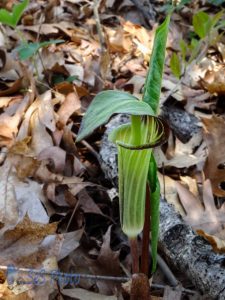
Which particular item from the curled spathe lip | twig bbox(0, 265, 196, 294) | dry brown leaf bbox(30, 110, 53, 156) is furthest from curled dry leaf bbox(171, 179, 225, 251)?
the curled spathe lip

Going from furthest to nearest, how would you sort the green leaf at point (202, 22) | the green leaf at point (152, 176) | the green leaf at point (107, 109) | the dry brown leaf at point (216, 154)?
the green leaf at point (202, 22)
the dry brown leaf at point (216, 154)
the green leaf at point (152, 176)
the green leaf at point (107, 109)

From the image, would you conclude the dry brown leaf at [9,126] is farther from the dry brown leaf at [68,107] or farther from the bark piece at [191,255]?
the bark piece at [191,255]

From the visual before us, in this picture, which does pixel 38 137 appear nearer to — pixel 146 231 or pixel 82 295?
pixel 82 295

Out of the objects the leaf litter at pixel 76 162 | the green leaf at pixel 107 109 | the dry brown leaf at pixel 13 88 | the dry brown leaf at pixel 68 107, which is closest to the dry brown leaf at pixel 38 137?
the leaf litter at pixel 76 162

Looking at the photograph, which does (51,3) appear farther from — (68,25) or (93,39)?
(93,39)

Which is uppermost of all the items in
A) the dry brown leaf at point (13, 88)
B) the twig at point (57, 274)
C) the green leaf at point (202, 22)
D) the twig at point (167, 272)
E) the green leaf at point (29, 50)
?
the green leaf at point (202, 22)

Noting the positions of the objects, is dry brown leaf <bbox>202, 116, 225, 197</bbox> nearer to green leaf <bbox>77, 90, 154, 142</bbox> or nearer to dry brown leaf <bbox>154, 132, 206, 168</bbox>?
dry brown leaf <bbox>154, 132, 206, 168</bbox>

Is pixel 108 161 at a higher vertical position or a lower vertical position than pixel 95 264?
higher

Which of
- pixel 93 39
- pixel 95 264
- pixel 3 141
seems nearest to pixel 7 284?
pixel 95 264
